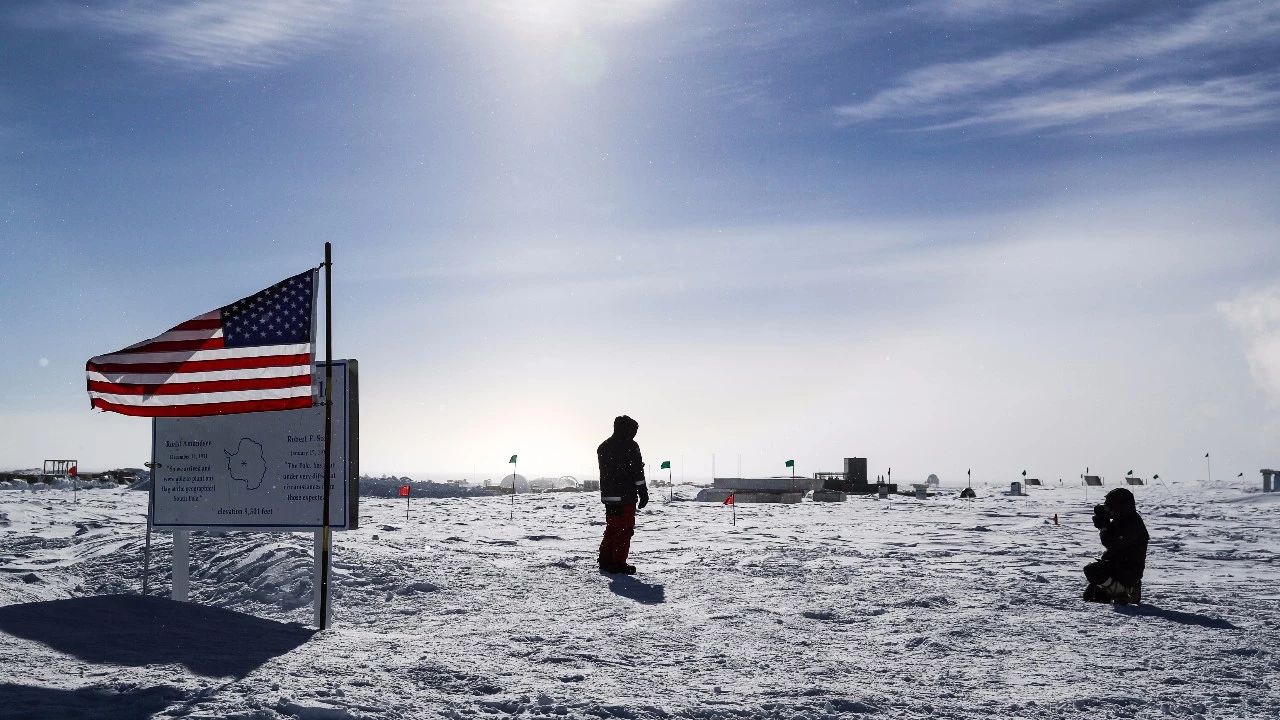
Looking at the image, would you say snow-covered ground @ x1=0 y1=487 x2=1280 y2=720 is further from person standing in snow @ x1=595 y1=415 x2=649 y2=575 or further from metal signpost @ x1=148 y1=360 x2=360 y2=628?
metal signpost @ x1=148 y1=360 x2=360 y2=628

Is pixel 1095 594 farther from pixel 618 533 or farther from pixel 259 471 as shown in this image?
pixel 259 471

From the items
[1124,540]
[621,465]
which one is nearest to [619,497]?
[621,465]

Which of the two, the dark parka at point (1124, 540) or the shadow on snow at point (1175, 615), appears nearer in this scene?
the shadow on snow at point (1175, 615)

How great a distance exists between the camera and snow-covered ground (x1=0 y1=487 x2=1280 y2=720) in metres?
5.23

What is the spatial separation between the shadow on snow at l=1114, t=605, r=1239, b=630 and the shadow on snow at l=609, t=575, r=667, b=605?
4.49 m

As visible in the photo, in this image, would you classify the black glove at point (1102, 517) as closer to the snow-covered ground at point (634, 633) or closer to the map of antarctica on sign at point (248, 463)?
the snow-covered ground at point (634, 633)

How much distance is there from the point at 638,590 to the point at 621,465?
1.76m

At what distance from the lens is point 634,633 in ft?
24.6

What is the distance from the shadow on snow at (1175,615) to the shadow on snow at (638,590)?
14.7ft

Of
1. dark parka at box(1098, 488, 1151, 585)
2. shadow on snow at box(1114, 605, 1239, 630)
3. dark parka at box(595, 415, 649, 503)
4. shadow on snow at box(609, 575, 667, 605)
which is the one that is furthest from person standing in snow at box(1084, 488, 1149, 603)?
dark parka at box(595, 415, 649, 503)

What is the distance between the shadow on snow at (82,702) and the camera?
452 cm

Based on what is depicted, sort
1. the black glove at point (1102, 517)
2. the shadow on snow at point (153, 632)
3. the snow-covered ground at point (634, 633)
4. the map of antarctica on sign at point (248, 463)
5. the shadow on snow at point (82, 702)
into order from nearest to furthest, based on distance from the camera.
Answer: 1. the shadow on snow at point (82, 702)
2. the snow-covered ground at point (634, 633)
3. the shadow on snow at point (153, 632)
4. the map of antarctica on sign at point (248, 463)
5. the black glove at point (1102, 517)

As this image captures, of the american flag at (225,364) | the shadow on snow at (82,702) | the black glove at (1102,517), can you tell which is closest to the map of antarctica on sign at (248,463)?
the american flag at (225,364)

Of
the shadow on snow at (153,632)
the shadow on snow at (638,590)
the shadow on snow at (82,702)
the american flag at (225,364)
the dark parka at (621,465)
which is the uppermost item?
the american flag at (225,364)
